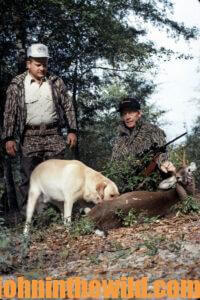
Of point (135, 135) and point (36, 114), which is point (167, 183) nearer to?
point (135, 135)

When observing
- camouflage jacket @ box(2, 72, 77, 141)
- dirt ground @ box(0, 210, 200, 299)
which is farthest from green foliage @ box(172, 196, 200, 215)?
camouflage jacket @ box(2, 72, 77, 141)

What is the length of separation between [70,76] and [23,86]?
10861 millimetres

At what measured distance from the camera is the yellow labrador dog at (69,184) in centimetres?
697

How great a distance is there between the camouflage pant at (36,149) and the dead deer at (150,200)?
134 centimetres

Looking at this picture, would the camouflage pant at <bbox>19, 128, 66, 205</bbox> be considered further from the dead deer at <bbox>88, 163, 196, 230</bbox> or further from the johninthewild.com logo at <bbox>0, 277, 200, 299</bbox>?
the johninthewild.com logo at <bbox>0, 277, 200, 299</bbox>

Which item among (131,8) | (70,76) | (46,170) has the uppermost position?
(131,8)

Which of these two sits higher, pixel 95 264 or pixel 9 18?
pixel 9 18

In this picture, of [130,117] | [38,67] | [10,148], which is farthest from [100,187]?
[38,67]

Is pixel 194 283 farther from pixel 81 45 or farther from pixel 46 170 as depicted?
pixel 81 45

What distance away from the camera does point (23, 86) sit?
7457 mm

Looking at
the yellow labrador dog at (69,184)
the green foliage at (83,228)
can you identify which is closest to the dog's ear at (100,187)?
the yellow labrador dog at (69,184)

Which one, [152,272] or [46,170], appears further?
[46,170]

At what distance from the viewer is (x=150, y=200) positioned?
7.15 m

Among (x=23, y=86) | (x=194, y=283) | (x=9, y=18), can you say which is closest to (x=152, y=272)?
(x=194, y=283)
